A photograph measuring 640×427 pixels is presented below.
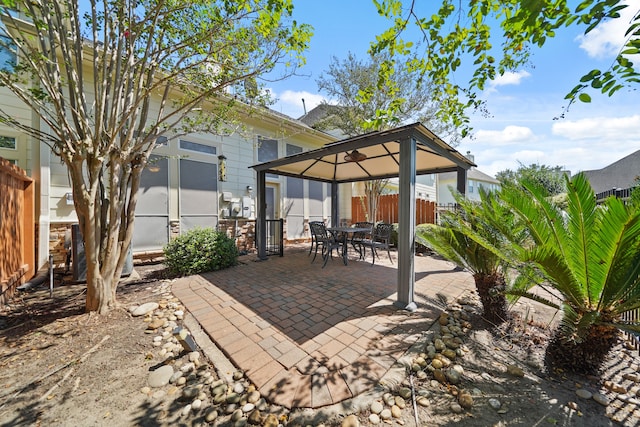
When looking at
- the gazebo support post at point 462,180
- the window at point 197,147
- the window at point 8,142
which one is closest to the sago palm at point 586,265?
the gazebo support post at point 462,180

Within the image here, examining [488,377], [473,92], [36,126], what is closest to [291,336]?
[488,377]

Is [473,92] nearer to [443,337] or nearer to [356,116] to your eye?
[443,337]

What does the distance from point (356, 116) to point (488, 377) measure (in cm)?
839

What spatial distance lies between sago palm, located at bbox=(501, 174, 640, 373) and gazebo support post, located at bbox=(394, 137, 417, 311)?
1123 millimetres

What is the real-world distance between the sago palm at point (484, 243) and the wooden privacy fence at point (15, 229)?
20.2 feet

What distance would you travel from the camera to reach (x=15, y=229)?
384 cm

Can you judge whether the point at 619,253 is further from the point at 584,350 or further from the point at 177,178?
the point at 177,178

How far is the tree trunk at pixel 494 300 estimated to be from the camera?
2.87 meters

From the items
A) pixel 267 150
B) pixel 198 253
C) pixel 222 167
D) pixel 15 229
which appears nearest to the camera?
Result: pixel 15 229

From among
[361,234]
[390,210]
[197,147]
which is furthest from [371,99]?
[197,147]

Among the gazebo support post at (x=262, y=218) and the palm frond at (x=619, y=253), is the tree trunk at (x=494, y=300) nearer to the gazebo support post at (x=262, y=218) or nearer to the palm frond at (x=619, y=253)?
the palm frond at (x=619, y=253)

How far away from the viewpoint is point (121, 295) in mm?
3717

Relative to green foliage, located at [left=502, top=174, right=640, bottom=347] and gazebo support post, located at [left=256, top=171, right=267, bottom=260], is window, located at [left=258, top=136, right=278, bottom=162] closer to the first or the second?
gazebo support post, located at [left=256, top=171, right=267, bottom=260]

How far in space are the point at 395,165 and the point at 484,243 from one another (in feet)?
13.9
